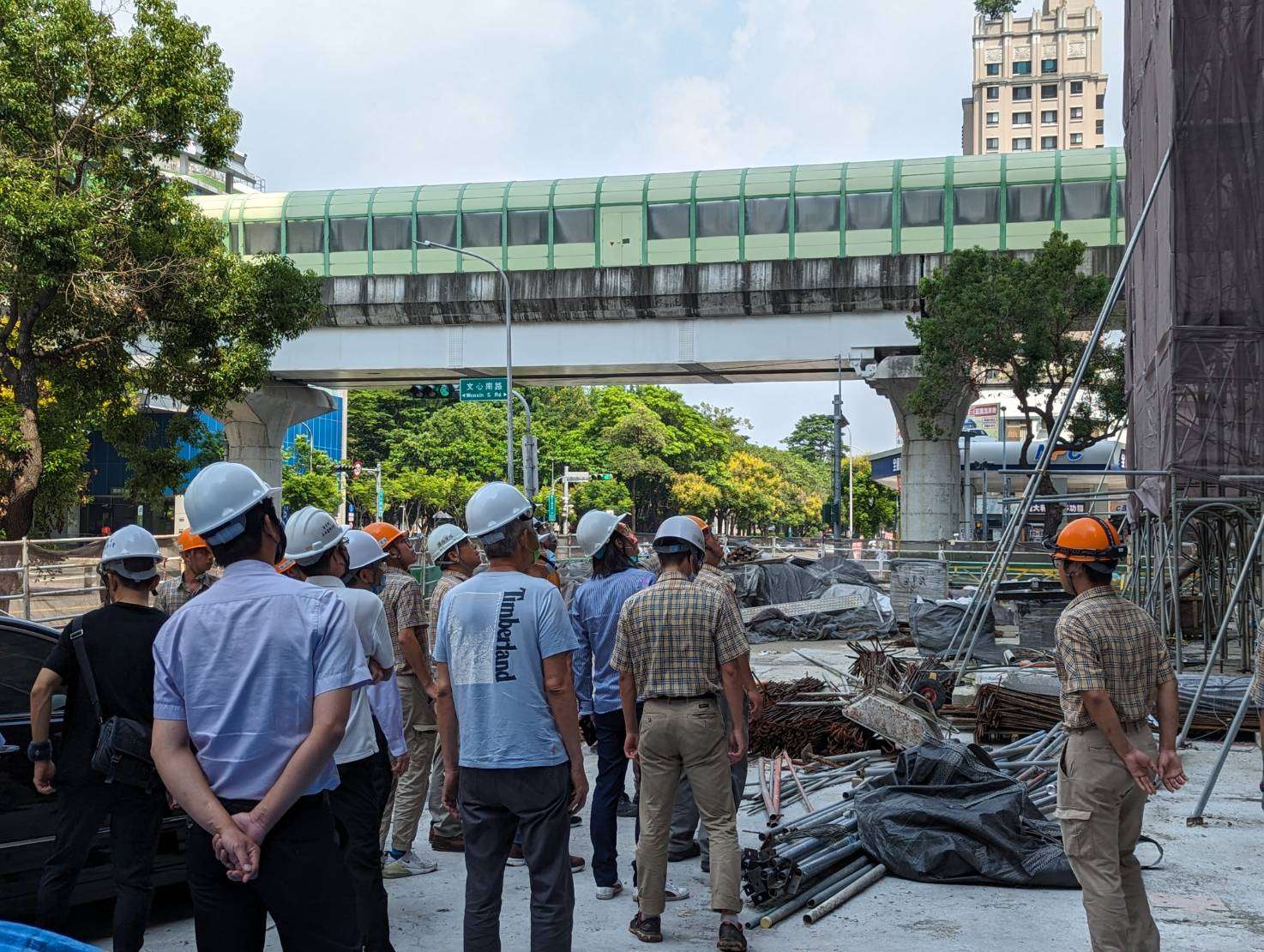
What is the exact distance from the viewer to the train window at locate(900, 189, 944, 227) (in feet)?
107

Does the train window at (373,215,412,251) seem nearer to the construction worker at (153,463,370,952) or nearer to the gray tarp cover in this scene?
the gray tarp cover

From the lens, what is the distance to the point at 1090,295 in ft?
94.6

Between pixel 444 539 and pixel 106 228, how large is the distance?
1445 centimetres

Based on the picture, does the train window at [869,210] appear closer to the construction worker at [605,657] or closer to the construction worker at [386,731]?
the construction worker at [605,657]

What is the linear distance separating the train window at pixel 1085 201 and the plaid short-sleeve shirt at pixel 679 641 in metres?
28.6

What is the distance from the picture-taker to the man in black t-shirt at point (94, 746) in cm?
498

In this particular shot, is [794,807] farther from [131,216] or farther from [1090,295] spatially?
[1090,295]

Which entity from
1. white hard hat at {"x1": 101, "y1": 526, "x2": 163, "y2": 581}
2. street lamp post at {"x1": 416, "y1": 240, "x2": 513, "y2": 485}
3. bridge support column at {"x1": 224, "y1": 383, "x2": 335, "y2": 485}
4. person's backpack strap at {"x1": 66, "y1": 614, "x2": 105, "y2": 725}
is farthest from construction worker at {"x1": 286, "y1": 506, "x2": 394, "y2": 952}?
bridge support column at {"x1": 224, "y1": 383, "x2": 335, "y2": 485}

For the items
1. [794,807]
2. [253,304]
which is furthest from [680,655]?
[253,304]

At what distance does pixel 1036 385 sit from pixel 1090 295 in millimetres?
2415

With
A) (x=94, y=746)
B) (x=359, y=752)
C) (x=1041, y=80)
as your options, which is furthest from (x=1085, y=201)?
(x=1041, y=80)

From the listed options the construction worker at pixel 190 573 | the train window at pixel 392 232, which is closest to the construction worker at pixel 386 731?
the construction worker at pixel 190 573

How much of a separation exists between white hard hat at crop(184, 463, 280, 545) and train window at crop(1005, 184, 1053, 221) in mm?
30996

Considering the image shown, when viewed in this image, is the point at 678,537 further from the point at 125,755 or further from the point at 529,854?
the point at 125,755
